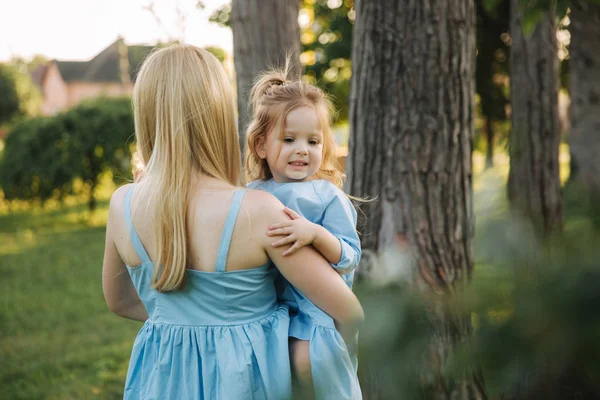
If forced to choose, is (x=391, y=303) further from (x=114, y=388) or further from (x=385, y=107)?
(x=114, y=388)

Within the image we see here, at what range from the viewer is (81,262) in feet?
31.4

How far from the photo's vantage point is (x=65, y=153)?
43.6 feet

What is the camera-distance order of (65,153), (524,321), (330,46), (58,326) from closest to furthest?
(524,321)
(58,326)
(330,46)
(65,153)

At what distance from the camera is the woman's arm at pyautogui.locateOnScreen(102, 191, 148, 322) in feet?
6.90

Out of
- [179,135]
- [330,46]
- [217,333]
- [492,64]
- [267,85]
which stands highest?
[330,46]

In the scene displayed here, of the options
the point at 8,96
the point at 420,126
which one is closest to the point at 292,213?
the point at 420,126

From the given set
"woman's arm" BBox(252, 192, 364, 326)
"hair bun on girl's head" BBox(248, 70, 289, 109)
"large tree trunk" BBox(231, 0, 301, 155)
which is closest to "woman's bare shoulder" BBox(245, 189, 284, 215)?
"woman's arm" BBox(252, 192, 364, 326)

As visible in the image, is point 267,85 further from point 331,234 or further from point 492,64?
point 492,64

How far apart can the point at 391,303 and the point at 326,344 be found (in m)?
1.12

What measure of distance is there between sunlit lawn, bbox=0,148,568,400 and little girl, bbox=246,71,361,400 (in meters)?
0.44

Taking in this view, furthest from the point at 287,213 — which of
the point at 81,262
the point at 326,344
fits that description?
the point at 81,262

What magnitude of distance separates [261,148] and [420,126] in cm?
103

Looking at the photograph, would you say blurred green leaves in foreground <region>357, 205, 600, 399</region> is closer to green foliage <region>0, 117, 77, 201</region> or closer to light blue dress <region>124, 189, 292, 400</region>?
light blue dress <region>124, 189, 292, 400</region>

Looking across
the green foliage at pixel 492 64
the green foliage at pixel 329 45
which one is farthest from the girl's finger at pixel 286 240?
the green foliage at pixel 492 64
